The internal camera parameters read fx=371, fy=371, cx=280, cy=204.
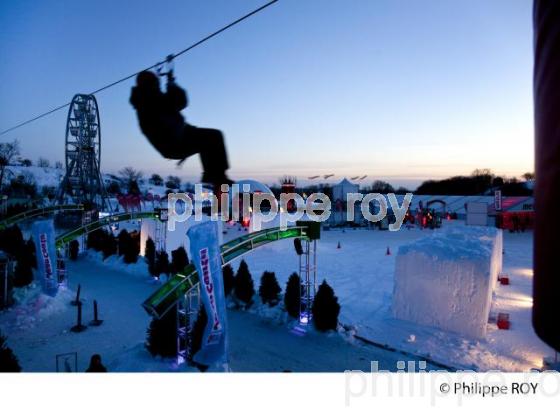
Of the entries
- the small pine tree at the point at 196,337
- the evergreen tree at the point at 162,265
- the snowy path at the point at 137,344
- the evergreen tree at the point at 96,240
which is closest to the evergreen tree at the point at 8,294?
the snowy path at the point at 137,344

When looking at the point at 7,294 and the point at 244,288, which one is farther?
the point at 244,288

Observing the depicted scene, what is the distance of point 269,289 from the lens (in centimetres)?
625

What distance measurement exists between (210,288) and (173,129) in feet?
7.34

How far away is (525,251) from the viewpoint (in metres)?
11.6

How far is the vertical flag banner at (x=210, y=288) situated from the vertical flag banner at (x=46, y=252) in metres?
3.94

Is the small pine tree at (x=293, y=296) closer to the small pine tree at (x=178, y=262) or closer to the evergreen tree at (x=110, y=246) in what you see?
the small pine tree at (x=178, y=262)

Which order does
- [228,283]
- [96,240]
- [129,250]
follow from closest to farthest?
[228,283], [129,250], [96,240]

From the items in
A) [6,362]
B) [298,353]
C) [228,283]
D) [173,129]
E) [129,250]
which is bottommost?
[298,353]

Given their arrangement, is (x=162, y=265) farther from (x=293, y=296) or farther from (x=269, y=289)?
(x=293, y=296)

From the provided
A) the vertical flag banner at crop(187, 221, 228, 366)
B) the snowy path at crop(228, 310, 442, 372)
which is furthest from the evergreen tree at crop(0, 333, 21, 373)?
the snowy path at crop(228, 310, 442, 372)

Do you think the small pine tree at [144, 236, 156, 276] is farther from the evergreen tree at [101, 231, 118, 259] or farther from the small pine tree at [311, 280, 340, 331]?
the small pine tree at [311, 280, 340, 331]

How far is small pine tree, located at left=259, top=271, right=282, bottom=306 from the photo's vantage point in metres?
6.21

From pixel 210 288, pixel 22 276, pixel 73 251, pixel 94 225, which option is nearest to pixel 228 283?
pixel 94 225
